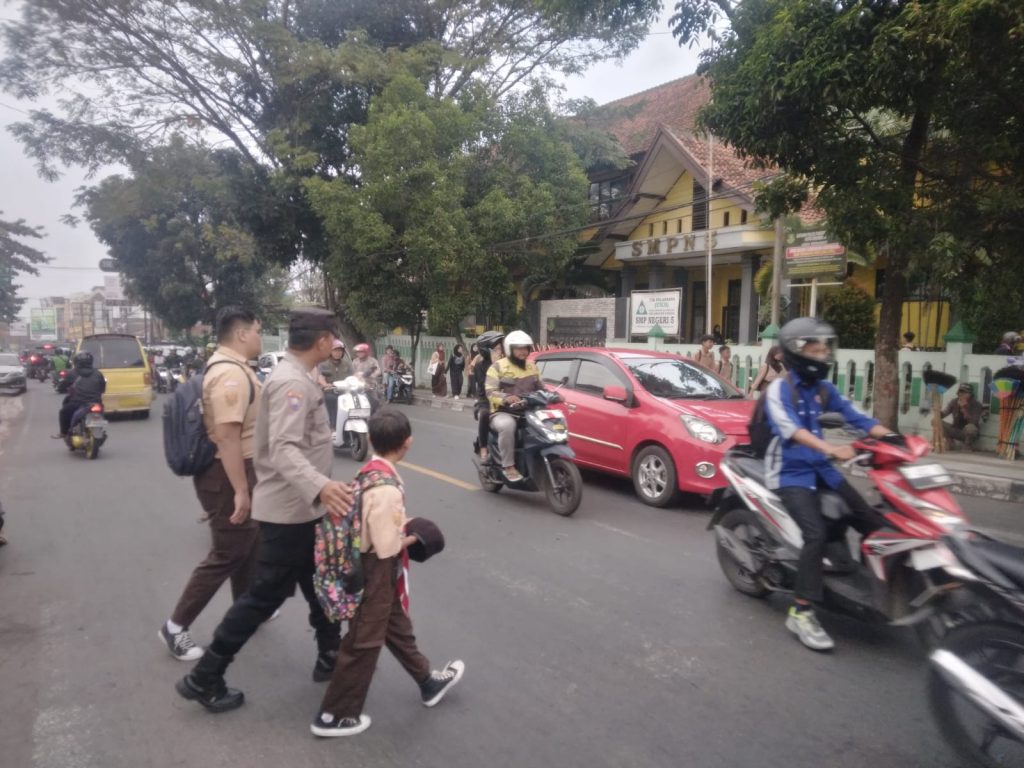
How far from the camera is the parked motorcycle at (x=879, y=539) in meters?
3.34

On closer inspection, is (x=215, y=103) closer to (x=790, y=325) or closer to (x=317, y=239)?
(x=317, y=239)

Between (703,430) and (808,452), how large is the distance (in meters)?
2.81

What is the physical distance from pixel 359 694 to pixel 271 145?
20728 mm

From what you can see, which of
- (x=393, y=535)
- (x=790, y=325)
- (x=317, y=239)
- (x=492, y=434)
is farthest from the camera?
(x=317, y=239)

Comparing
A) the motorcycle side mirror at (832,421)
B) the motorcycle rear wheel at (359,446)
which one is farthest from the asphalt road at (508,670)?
the motorcycle rear wheel at (359,446)

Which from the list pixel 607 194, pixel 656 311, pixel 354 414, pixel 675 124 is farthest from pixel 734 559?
pixel 675 124

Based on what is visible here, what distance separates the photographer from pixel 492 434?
7340 millimetres

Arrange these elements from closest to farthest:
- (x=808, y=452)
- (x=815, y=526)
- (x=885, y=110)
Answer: (x=815, y=526), (x=808, y=452), (x=885, y=110)

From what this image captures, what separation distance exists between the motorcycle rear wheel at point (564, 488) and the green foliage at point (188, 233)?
60.0 feet

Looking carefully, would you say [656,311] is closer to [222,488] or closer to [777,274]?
[777,274]

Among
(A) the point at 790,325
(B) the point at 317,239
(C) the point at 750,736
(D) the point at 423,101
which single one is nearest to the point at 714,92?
(A) the point at 790,325

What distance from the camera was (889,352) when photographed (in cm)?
1013

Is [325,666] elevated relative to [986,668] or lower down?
lower down

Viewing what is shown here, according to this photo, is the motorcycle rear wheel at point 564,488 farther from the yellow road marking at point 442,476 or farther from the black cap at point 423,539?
the black cap at point 423,539
